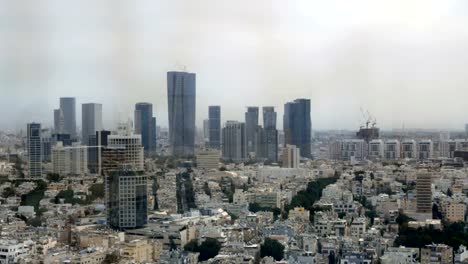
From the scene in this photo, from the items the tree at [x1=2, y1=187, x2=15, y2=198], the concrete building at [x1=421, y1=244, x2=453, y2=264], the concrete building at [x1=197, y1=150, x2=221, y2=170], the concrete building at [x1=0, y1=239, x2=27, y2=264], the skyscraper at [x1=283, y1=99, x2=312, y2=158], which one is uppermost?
the skyscraper at [x1=283, y1=99, x2=312, y2=158]

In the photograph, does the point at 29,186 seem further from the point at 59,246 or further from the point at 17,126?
the point at 59,246

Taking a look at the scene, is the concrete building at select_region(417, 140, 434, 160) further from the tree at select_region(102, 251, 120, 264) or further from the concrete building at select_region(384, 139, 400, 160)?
the tree at select_region(102, 251, 120, 264)

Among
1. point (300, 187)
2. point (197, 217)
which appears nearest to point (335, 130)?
point (300, 187)

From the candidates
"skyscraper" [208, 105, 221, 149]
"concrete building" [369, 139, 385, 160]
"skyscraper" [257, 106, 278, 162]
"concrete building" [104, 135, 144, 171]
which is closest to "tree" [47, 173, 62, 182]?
"concrete building" [104, 135, 144, 171]

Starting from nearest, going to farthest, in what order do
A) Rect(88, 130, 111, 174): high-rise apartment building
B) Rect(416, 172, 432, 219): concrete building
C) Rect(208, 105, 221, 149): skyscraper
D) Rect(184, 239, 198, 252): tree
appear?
Rect(184, 239, 198, 252): tree → Rect(416, 172, 432, 219): concrete building → Rect(88, 130, 111, 174): high-rise apartment building → Rect(208, 105, 221, 149): skyscraper

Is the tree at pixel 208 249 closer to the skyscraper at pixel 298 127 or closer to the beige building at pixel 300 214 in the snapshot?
the beige building at pixel 300 214

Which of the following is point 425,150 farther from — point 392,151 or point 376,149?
point 376,149

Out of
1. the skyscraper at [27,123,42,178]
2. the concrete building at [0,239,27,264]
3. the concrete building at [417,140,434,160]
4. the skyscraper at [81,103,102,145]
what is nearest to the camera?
the concrete building at [0,239,27,264]

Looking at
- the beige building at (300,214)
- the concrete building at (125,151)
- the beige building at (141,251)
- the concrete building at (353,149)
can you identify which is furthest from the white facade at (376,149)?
the beige building at (141,251)

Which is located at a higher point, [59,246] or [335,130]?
[335,130]
